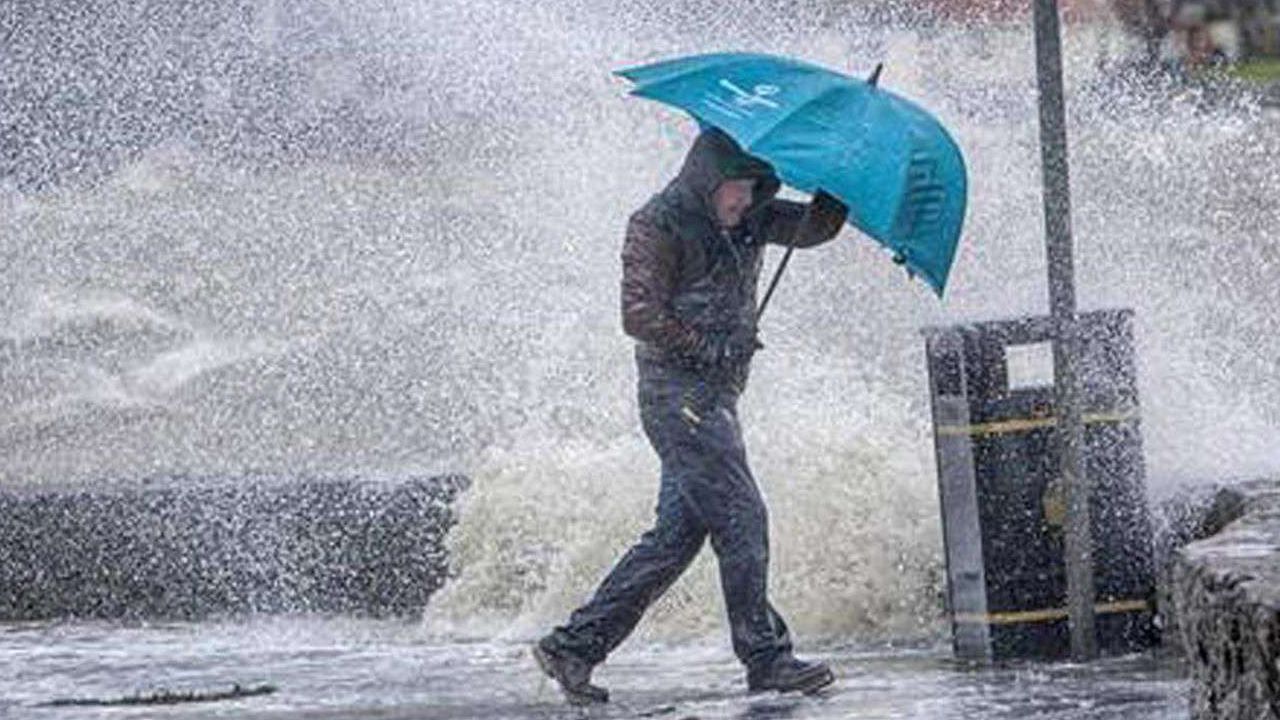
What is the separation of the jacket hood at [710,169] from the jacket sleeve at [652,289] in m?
0.13

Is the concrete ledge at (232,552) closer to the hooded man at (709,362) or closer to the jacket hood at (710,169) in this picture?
the hooded man at (709,362)

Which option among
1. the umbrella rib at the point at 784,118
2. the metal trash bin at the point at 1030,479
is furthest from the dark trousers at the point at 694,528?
the umbrella rib at the point at 784,118

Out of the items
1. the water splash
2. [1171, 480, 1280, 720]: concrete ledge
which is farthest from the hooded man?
[1171, 480, 1280, 720]: concrete ledge

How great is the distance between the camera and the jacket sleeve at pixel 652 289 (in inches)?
370

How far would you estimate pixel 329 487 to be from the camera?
13.1 m

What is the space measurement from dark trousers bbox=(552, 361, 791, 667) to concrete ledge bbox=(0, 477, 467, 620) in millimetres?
3027

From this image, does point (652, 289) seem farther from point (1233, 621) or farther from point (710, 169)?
point (1233, 621)

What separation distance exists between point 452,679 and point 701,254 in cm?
187

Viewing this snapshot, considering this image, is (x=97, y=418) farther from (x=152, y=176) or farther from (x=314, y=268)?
(x=152, y=176)

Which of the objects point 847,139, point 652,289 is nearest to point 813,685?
point 652,289

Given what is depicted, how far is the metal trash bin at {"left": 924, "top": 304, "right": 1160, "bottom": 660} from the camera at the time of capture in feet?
32.5

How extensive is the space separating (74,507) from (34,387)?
6.46 meters

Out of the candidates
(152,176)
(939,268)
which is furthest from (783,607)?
(152,176)

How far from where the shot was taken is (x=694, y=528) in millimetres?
9703
